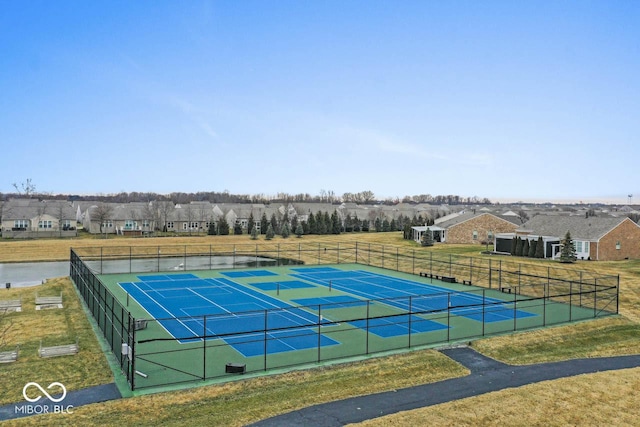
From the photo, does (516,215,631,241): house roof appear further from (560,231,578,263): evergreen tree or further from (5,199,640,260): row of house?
(560,231,578,263): evergreen tree

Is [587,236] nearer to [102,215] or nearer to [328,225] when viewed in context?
[328,225]

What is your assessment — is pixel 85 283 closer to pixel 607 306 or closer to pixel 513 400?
pixel 513 400

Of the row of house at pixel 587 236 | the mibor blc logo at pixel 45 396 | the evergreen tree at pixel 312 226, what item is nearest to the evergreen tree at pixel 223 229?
the evergreen tree at pixel 312 226

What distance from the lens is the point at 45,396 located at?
15102mm

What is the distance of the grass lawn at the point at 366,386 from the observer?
13.9 metres

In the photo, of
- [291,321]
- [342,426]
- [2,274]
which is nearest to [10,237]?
[2,274]

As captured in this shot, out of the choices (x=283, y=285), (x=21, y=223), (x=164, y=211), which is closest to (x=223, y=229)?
(x=164, y=211)

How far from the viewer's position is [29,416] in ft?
44.7

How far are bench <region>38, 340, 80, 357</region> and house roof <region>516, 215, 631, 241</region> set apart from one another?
4610 centimetres

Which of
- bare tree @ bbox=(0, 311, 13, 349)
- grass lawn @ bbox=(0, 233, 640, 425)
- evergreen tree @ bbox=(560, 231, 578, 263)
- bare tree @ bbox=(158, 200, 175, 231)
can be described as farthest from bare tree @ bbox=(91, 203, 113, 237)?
evergreen tree @ bbox=(560, 231, 578, 263)

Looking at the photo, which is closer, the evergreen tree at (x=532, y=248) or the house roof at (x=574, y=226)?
the house roof at (x=574, y=226)

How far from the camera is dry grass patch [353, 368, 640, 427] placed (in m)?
13.7

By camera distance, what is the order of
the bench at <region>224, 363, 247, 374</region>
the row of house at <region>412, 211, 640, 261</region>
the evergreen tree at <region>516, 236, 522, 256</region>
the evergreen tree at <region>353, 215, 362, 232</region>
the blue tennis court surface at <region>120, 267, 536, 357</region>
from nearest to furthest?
the bench at <region>224, 363, 247, 374</region>
the blue tennis court surface at <region>120, 267, 536, 357</region>
the row of house at <region>412, 211, 640, 261</region>
the evergreen tree at <region>516, 236, 522, 256</region>
the evergreen tree at <region>353, 215, 362, 232</region>

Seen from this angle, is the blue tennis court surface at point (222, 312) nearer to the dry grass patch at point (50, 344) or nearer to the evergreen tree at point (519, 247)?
the dry grass patch at point (50, 344)
